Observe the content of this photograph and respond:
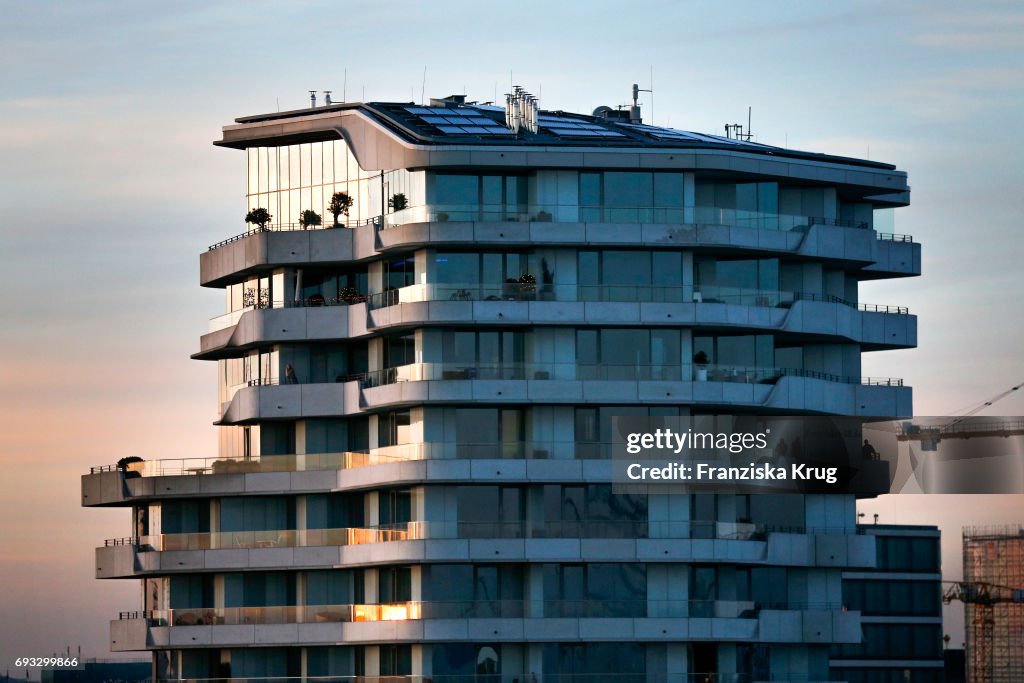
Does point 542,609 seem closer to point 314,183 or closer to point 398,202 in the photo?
point 398,202

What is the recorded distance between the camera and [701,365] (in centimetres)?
13312

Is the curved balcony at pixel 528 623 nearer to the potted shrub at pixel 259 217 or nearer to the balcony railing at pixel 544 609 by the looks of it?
the balcony railing at pixel 544 609

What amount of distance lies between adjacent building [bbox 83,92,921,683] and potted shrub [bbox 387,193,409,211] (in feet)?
1.23

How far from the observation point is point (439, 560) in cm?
12925

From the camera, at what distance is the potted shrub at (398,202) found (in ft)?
442

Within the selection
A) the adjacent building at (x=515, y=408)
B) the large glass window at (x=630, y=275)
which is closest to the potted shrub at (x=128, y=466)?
the adjacent building at (x=515, y=408)

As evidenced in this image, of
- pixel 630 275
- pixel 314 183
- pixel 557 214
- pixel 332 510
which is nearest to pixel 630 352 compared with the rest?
pixel 630 275

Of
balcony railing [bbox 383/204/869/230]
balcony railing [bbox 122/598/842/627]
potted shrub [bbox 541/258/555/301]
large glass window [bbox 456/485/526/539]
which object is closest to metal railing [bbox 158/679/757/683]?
balcony railing [bbox 122/598/842/627]

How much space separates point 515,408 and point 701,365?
10103 mm

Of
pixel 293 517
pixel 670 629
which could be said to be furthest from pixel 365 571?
pixel 670 629

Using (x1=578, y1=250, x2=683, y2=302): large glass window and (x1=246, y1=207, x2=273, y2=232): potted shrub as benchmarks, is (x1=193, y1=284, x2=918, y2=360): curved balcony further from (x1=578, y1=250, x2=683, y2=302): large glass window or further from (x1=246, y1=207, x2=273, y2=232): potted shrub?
(x1=246, y1=207, x2=273, y2=232): potted shrub

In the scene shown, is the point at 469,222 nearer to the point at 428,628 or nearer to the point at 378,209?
the point at 378,209

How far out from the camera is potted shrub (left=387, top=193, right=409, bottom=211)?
135 meters

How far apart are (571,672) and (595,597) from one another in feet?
13.2
